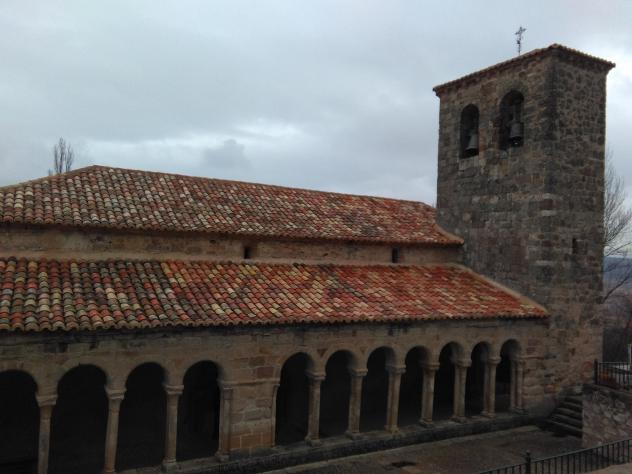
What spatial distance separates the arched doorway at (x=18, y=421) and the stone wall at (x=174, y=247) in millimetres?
2790

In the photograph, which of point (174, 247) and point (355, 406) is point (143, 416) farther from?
point (355, 406)

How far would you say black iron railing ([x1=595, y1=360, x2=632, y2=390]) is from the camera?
13.5 meters

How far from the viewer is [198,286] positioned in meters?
11.2

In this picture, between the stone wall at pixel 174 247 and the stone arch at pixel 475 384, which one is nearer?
the stone wall at pixel 174 247

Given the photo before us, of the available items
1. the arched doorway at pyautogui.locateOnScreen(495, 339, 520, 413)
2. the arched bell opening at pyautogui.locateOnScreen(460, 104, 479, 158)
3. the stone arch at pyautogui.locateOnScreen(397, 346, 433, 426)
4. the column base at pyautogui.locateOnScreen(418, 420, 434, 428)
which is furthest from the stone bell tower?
the column base at pyautogui.locateOnScreen(418, 420, 434, 428)

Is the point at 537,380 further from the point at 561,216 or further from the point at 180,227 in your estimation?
the point at 180,227

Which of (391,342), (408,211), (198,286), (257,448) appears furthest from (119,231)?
(408,211)

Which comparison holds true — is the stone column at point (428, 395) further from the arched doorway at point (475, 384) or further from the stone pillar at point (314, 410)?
the stone pillar at point (314, 410)

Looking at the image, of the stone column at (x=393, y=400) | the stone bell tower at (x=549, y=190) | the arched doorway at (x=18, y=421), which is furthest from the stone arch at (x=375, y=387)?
the arched doorway at (x=18, y=421)

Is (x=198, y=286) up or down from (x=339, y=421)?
up

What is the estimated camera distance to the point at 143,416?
12016 millimetres

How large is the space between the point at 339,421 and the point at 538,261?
734 centimetres

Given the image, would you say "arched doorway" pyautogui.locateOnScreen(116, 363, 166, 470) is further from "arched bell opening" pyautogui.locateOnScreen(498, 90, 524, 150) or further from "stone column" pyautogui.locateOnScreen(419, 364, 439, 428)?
"arched bell opening" pyautogui.locateOnScreen(498, 90, 524, 150)

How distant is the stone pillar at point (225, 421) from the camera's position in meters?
10.4
